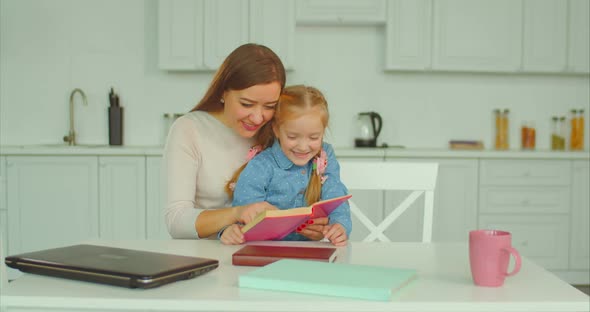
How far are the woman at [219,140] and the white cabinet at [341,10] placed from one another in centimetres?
205

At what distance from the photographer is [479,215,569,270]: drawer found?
3.79 metres

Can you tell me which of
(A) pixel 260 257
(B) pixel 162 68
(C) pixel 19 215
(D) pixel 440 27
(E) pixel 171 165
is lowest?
(C) pixel 19 215

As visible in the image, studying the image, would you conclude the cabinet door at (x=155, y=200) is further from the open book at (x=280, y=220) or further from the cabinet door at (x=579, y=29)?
the cabinet door at (x=579, y=29)

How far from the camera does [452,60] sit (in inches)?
155

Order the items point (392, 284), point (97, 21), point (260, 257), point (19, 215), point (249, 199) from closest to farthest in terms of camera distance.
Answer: point (392, 284)
point (260, 257)
point (249, 199)
point (19, 215)
point (97, 21)

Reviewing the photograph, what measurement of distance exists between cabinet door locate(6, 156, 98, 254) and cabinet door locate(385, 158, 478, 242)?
1.70 meters

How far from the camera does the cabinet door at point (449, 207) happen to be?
376 cm

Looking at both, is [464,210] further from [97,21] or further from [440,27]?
A: [97,21]

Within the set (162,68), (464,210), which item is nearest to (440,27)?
(464,210)

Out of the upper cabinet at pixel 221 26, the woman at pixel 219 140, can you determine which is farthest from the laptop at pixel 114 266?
the upper cabinet at pixel 221 26

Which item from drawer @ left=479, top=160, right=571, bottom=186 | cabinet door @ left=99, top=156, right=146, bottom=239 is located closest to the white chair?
drawer @ left=479, top=160, right=571, bottom=186

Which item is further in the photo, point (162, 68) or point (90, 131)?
point (90, 131)

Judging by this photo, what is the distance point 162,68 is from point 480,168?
193 centimetres

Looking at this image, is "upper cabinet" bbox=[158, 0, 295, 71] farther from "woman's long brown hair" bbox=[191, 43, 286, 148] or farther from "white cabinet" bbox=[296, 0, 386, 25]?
"woman's long brown hair" bbox=[191, 43, 286, 148]
